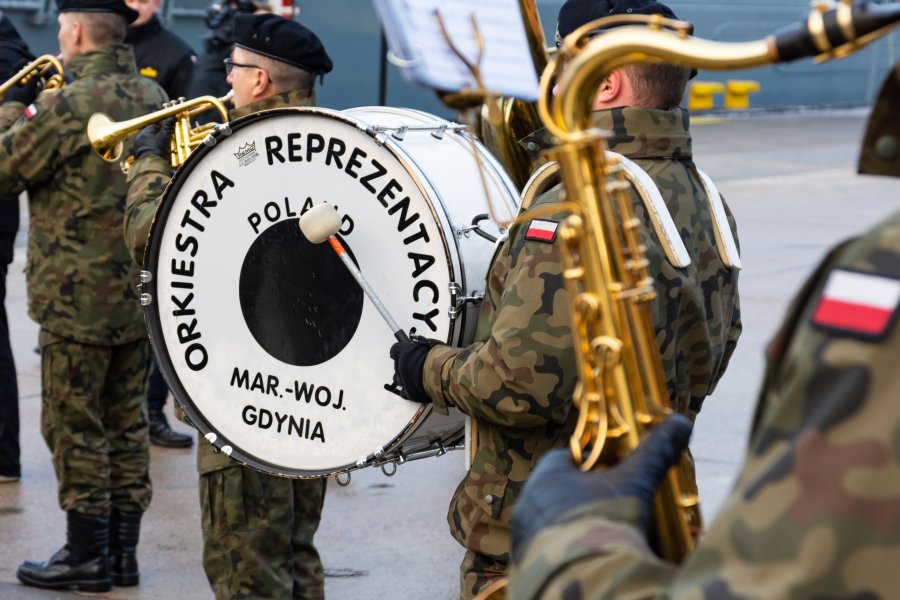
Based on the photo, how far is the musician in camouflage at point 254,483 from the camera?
3732mm

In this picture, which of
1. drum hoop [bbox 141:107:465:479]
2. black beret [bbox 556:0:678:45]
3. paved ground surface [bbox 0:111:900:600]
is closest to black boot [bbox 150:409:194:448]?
paved ground surface [bbox 0:111:900:600]

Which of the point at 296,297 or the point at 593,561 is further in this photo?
the point at 296,297

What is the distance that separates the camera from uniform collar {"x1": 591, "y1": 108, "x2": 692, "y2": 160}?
2648mm

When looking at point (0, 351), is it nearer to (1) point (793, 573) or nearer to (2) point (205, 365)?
(2) point (205, 365)

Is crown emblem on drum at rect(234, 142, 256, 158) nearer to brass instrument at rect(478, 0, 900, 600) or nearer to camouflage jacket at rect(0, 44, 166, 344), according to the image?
camouflage jacket at rect(0, 44, 166, 344)

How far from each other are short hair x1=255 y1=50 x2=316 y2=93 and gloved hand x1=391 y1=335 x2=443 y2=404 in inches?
49.8

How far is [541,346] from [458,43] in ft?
3.18

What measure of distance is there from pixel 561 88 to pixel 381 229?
1.62m

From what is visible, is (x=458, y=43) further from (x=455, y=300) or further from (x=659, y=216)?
(x=455, y=300)

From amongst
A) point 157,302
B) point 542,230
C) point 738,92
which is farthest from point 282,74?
point 738,92

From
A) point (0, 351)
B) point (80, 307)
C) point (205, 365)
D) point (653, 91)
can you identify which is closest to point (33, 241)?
point (80, 307)

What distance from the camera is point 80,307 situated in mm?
4586

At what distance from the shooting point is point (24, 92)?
4.84 metres

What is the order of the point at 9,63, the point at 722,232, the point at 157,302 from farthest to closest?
the point at 9,63 < the point at 157,302 < the point at 722,232
